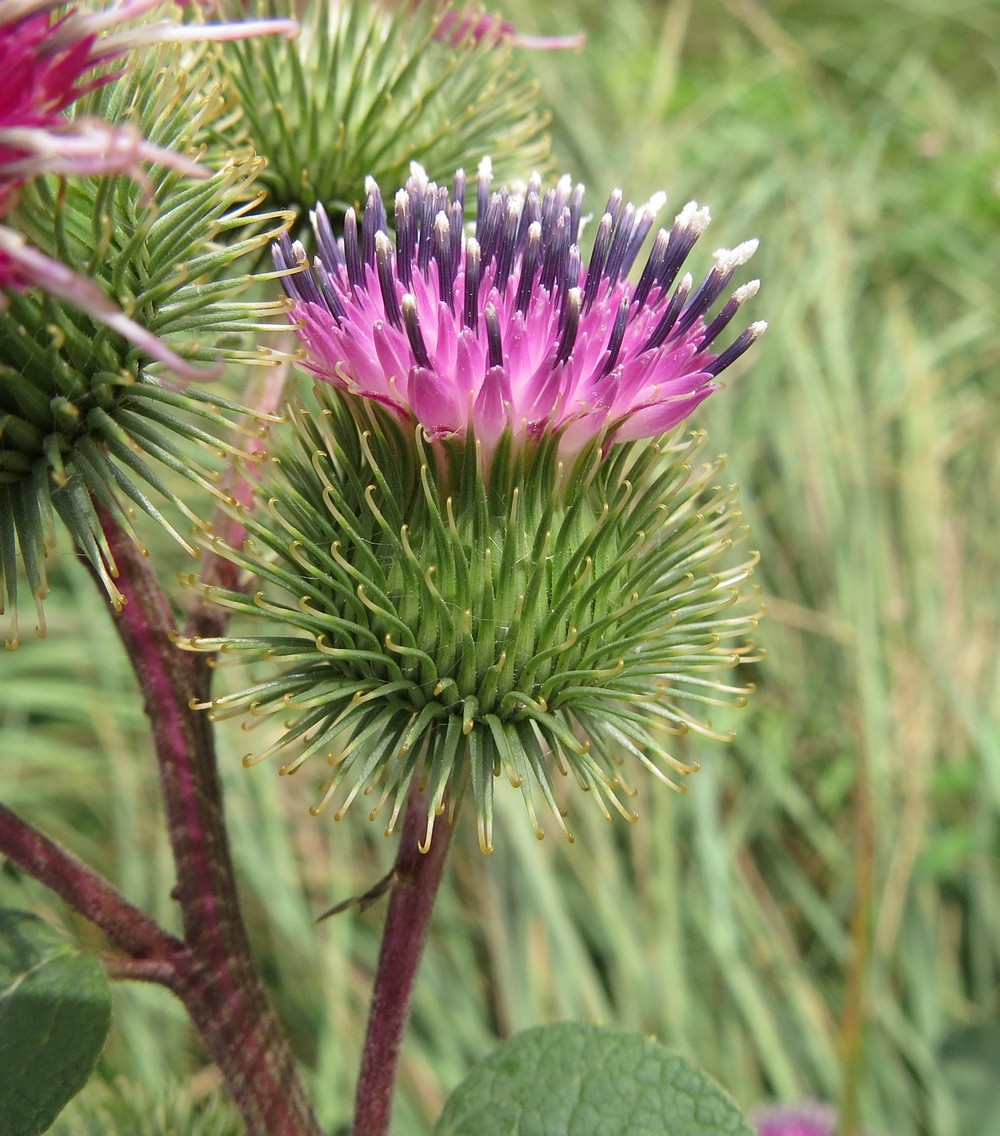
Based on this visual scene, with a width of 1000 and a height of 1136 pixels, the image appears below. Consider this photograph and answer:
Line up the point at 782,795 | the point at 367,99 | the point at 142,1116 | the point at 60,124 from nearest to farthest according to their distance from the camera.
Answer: the point at 60,124 < the point at 142,1116 < the point at 367,99 < the point at 782,795

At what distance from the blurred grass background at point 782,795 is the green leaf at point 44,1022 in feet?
5.54

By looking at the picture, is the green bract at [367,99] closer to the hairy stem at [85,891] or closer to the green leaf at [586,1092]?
the hairy stem at [85,891]

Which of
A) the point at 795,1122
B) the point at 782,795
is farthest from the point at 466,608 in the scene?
the point at 782,795

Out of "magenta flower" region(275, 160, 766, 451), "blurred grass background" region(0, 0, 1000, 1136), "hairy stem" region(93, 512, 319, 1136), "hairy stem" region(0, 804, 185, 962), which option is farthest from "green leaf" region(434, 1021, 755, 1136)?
"blurred grass background" region(0, 0, 1000, 1136)

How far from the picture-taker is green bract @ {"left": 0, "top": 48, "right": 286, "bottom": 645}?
0.95 m

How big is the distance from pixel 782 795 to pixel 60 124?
10.7 ft

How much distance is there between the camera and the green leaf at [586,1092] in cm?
103

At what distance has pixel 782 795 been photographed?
3676mm

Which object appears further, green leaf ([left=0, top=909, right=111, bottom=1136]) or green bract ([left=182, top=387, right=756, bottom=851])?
green bract ([left=182, top=387, right=756, bottom=851])

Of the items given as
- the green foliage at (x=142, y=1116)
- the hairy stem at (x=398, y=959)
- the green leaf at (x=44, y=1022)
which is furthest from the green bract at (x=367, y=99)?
the green foliage at (x=142, y=1116)

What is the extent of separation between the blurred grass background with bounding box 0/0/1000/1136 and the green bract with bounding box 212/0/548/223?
1.65m

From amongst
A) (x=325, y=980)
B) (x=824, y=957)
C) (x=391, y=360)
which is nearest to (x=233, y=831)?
(x=325, y=980)

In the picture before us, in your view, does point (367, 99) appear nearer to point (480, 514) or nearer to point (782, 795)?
point (480, 514)

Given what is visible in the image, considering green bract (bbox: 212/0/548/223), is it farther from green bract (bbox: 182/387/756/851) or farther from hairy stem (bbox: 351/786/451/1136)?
hairy stem (bbox: 351/786/451/1136)
